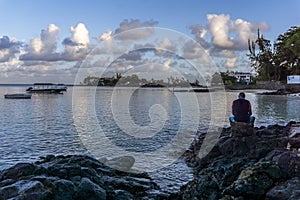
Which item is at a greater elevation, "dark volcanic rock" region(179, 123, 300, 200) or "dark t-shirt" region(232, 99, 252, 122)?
"dark t-shirt" region(232, 99, 252, 122)

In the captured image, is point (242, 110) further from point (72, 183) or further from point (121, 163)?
point (72, 183)

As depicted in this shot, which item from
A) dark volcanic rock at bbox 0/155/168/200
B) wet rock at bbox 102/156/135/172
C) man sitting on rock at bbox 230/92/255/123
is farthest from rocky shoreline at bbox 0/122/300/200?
man sitting on rock at bbox 230/92/255/123

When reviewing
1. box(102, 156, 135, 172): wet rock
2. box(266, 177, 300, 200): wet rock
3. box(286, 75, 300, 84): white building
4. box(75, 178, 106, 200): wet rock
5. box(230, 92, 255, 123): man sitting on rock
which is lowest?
box(102, 156, 135, 172): wet rock

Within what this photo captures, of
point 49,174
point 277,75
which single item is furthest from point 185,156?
point 277,75

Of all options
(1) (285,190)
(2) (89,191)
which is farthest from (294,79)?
(2) (89,191)

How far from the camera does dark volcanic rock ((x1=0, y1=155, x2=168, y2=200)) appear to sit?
8.89 meters

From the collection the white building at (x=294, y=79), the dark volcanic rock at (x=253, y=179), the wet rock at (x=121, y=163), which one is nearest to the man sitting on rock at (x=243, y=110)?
the dark volcanic rock at (x=253, y=179)

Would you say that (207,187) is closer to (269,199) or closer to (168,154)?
(269,199)

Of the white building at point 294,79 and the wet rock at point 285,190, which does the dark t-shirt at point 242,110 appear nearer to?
the wet rock at point 285,190

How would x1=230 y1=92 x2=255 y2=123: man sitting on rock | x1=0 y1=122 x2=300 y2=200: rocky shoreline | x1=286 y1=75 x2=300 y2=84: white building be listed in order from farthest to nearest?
x1=286 y1=75 x2=300 y2=84: white building → x1=230 y1=92 x2=255 y2=123: man sitting on rock → x1=0 y1=122 x2=300 y2=200: rocky shoreline

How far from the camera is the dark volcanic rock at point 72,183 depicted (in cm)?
889

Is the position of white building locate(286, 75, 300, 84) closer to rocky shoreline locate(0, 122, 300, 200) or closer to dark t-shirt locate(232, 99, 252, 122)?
dark t-shirt locate(232, 99, 252, 122)

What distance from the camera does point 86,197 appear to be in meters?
9.30

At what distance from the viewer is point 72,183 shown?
9.63 metres
